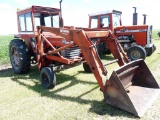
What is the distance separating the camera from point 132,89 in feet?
14.2

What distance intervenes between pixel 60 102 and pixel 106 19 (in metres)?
6.39

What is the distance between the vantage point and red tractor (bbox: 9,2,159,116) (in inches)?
148

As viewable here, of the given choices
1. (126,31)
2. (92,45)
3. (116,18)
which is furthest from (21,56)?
(116,18)

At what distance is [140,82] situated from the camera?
15.0 feet

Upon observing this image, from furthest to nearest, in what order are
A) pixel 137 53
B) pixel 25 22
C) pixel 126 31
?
pixel 126 31 < pixel 137 53 < pixel 25 22

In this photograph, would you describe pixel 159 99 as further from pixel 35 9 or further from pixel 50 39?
pixel 35 9

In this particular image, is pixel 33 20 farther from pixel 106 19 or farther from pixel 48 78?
pixel 106 19

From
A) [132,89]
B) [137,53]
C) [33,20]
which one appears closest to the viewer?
[132,89]

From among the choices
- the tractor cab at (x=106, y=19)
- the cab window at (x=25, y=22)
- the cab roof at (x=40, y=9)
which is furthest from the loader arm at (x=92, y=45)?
the tractor cab at (x=106, y=19)

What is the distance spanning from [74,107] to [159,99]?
1.88 meters

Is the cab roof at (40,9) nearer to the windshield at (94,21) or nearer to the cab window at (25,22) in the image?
the cab window at (25,22)

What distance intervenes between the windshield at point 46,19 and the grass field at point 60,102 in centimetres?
191

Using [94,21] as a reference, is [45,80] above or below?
below

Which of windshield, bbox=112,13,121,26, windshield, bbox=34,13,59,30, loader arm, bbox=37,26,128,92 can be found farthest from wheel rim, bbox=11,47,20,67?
windshield, bbox=112,13,121,26
